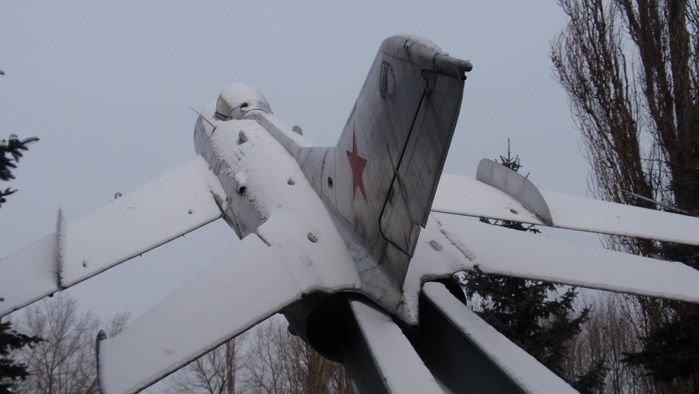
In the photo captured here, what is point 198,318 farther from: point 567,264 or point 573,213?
point 573,213

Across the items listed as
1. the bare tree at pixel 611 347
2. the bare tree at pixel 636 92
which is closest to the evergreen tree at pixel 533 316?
the bare tree at pixel 636 92

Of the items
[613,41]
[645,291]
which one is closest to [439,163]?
[645,291]

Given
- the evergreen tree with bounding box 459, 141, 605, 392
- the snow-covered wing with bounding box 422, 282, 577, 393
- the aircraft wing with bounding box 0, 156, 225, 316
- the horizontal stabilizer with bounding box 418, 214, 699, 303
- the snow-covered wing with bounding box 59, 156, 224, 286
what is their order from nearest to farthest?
1. the snow-covered wing with bounding box 422, 282, 577, 393
2. the horizontal stabilizer with bounding box 418, 214, 699, 303
3. the aircraft wing with bounding box 0, 156, 225, 316
4. the snow-covered wing with bounding box 59, 156, 224, 286
5. the evergreen tree with bounding box 459, 141, 605, 392

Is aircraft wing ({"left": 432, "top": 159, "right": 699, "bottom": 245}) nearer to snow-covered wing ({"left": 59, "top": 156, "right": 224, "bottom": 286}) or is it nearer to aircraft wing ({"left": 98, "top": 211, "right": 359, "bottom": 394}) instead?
aircraft wing ({"left": 98, "top": 211, "right": 359, "bottom": 394})

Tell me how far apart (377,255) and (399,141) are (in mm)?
927

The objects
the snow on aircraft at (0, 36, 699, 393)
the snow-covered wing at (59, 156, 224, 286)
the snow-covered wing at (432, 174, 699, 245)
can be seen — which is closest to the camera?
the snow on aircraft at (0, 36, 699, 393)

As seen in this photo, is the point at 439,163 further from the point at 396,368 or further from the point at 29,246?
the point at 29,246

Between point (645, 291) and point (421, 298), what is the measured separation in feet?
4.49

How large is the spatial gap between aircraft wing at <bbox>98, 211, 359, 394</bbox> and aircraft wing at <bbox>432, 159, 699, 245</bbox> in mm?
1824

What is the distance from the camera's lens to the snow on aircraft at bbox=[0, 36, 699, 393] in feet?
12.1

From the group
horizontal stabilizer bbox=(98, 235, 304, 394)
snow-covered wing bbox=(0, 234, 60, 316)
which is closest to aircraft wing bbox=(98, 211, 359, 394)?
horizontal stabilizer bbox=(98, 235, 304, 394)

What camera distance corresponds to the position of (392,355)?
3.71 metres

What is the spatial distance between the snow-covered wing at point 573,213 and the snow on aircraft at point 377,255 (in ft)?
0.06

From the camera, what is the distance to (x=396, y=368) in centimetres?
356
